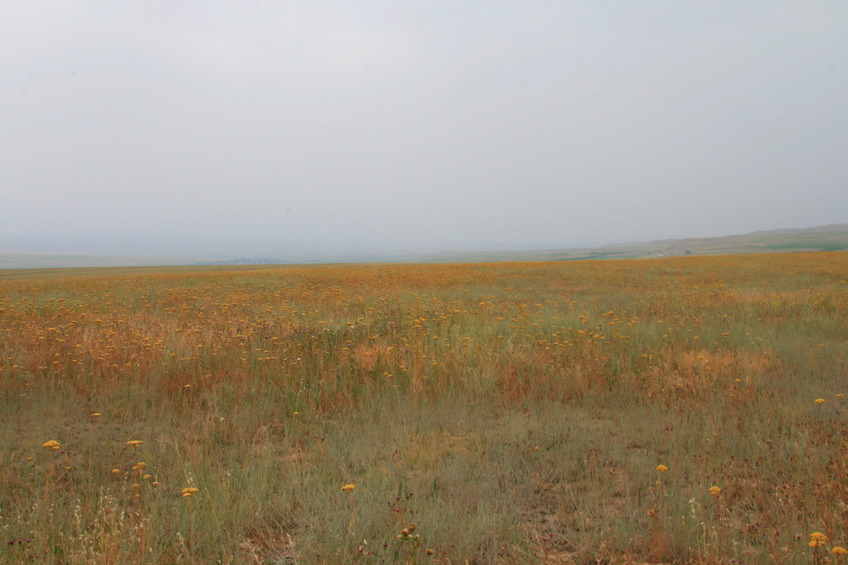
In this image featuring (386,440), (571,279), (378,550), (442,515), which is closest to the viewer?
(378,550)

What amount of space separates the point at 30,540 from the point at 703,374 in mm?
6317

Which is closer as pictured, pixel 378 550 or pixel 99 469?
pixel 378 550

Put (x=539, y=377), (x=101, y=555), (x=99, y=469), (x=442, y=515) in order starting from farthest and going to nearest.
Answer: (x=539, y=377) < (x=99, y=469) < (x=442, y=515) < (x=101, y=555)

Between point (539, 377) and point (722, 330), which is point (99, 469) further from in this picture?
point (722, 330)

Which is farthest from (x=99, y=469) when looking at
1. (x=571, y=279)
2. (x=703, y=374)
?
(x=571, y=279)

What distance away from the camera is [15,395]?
5.65 meters

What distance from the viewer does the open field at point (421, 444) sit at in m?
2.79

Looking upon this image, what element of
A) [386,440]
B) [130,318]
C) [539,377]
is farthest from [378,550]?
[130,318]

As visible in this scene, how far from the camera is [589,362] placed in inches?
254

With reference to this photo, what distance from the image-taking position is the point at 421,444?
4.25m

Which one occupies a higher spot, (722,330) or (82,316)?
(82,316)

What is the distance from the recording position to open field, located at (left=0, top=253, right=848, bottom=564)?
2791 millimetres

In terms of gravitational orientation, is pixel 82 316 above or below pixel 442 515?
above

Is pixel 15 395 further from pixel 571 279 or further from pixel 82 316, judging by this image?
pixel 571 279
